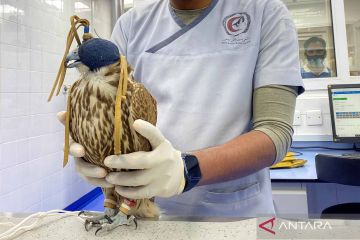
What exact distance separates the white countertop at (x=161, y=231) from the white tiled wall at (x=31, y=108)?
1.59 metres

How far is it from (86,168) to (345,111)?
2.06m

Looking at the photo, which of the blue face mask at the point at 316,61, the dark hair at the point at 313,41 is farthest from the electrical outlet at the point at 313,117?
the dark hair at the point at 313,41

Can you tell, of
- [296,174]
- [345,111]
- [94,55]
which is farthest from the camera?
[345,111]

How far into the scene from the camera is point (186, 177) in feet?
2.25

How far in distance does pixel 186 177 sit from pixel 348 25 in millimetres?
2584

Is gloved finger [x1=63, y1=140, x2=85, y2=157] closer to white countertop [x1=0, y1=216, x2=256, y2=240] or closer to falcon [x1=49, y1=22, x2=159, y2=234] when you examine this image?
falcon [x1=49, y1=22, x2=159, y2=234]

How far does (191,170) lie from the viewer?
694 mm

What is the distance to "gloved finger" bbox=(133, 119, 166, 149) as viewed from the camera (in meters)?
0.55

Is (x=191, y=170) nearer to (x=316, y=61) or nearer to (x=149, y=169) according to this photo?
(x=149, y=169)

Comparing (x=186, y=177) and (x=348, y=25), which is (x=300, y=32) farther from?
(x=186, y=177)

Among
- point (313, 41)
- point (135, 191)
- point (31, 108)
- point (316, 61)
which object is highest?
point (313, 41)

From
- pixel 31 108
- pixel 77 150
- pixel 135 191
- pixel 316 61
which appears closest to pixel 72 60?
pixel 77 150

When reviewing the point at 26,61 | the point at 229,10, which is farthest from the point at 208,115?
the point at 26,61

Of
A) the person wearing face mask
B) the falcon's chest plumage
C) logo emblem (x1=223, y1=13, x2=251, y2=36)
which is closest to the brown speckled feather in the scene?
the falcon's chest plumage
